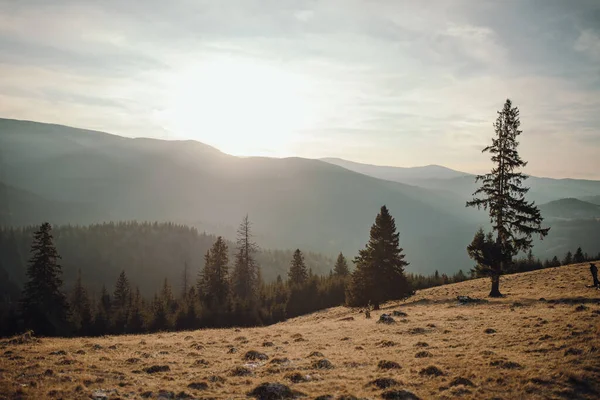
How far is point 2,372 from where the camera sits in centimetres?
1595

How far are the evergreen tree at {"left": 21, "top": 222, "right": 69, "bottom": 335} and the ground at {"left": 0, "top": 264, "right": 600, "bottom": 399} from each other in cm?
2878

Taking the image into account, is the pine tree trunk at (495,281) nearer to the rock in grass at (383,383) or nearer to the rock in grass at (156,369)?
the rock in grass at (383,383)

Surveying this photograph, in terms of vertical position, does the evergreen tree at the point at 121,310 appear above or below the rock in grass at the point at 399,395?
below

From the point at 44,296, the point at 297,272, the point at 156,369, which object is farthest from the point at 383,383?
the point at 297,272

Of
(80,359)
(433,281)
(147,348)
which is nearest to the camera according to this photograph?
(80,359)

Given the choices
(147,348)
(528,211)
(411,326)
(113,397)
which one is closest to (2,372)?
(113,397)

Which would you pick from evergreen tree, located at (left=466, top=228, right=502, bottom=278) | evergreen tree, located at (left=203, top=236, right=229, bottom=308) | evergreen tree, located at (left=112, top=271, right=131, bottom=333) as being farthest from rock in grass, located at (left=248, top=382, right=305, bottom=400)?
evergreen tree, located at (left=112, top=271, right=131, bottom=333)

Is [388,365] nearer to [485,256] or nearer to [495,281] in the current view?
[495,281]

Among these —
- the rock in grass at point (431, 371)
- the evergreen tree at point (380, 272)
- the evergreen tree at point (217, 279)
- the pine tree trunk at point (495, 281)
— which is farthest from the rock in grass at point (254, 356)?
the evergreen tree at point (217, 279)

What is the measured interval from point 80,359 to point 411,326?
2174 centimetres

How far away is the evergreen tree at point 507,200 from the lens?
131ft

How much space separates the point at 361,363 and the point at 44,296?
159ft

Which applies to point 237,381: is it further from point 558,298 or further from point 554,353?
point 558,298

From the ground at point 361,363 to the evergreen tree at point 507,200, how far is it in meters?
12.7
